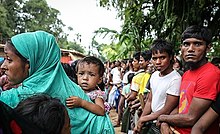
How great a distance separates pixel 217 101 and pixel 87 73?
0.94 meters

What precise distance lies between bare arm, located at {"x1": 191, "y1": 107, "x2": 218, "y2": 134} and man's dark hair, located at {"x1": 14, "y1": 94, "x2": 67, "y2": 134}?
1319 millimetres

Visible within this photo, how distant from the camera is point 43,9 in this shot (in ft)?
131

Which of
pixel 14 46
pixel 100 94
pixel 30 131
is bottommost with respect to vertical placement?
pixel 100 94

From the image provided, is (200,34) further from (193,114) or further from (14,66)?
(14,66)

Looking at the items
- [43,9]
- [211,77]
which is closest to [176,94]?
[211,77]

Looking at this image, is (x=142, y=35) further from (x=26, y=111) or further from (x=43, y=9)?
(x=43, y=9)

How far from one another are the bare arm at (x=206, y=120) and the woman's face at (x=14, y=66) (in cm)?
129

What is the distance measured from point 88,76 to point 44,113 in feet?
3.39

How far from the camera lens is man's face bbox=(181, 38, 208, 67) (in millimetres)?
2389

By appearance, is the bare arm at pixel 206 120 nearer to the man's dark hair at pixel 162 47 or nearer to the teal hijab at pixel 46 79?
the teal hijab at pixel 46 79

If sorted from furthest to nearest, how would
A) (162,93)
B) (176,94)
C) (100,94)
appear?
1. (162,93)
2. (176,94)
3. (100,94)

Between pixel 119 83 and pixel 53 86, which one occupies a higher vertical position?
pixel 53 86

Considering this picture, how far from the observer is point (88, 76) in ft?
7.07

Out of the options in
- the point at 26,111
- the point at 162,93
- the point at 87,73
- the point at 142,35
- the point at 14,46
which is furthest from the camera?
the point at 142,35
